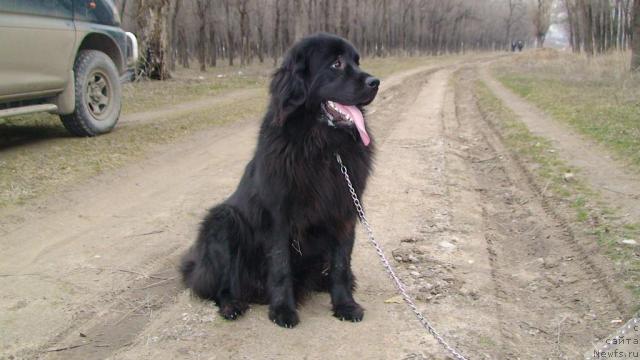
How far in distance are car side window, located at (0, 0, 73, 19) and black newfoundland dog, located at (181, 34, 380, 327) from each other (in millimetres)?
6017

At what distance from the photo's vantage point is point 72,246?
519cm

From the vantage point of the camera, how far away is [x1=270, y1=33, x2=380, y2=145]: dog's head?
357 cm

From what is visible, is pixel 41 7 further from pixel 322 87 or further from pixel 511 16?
pixel 511 16

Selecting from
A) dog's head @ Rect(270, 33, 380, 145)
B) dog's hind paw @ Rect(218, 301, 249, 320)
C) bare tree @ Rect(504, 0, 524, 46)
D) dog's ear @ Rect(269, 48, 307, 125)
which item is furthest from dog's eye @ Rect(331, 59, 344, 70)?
bare tree @ Rect(504, 0, 524, 46)

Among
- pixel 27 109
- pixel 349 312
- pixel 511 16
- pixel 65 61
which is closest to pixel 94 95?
pixel 65 61

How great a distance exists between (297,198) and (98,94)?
7.77 meters

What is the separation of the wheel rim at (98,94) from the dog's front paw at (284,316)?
296 inches

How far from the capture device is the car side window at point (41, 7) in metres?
7.97

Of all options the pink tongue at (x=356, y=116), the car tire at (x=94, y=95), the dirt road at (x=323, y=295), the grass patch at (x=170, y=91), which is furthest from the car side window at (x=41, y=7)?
the pink tongue at (x=356, y=116)

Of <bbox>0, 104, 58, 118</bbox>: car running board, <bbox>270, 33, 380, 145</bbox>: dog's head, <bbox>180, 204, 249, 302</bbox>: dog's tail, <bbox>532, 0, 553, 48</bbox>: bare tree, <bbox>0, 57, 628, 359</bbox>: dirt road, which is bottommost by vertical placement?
<bbox>0, 57, 628, 359</bbox>: dirt road

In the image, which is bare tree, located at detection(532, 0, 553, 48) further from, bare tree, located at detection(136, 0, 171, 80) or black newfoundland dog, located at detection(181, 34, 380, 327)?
black newfoundland dog, located at detection(181, 34, 380, 327)

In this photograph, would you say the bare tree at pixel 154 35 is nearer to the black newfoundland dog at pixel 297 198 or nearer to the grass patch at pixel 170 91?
the grass patch at pixel 170 91

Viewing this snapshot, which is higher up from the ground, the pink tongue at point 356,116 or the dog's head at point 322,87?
the dog's head at point 322,87

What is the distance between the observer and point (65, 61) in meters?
9.01
